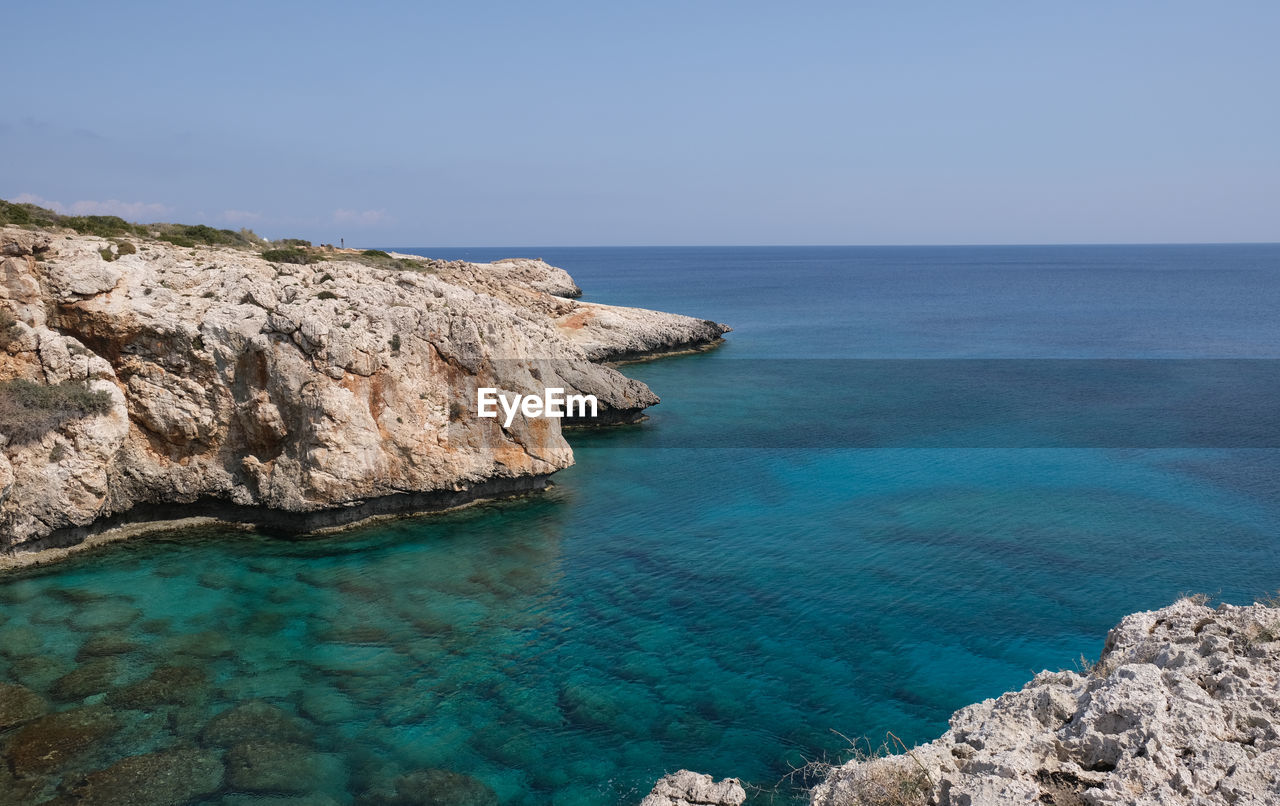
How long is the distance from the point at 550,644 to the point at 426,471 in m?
10.8

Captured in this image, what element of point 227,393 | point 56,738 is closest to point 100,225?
point 227,393

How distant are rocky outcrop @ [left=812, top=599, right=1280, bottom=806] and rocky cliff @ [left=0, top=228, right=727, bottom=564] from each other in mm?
21607

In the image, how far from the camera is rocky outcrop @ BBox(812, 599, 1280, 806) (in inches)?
344

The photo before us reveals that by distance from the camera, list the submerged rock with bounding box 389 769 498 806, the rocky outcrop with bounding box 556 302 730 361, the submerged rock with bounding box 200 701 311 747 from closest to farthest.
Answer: the submerged rock with bounding box 389 769 498 806
the submerged rock with bounding box 200 701 311 747
the rocky outcrop with bounding box 556 302 730 361

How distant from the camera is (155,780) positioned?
→ 14.7 metres

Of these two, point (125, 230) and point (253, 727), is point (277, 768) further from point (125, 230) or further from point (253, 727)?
point (125, 230)

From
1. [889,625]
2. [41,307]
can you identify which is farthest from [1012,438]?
[41,307]

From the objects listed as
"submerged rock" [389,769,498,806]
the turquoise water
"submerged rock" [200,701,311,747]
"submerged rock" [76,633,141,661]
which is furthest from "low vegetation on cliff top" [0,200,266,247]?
"submerged rock" [389,769,498,806]

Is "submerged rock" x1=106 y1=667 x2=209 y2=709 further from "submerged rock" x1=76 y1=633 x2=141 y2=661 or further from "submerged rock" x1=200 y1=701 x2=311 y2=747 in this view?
"submerged rock" x1=76 y1=633 x2=141 y2=661

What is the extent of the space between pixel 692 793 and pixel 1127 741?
6182 millimetres

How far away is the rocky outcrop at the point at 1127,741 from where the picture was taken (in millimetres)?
8750

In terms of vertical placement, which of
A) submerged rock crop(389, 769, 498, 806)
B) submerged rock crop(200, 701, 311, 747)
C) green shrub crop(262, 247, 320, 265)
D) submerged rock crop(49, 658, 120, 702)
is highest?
green shrub crop(262, 247, 320, 265)

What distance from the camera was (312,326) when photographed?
88.6 feet

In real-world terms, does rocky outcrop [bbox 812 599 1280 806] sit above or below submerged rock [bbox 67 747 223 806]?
above
